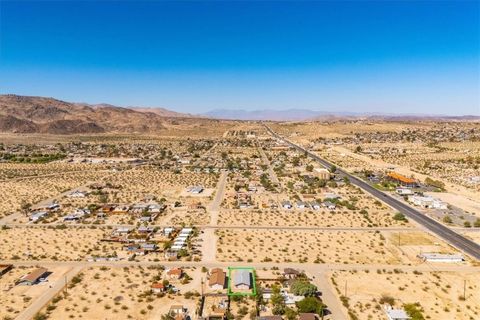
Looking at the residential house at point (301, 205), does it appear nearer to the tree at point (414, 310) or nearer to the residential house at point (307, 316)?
the tree at point (414, 310)

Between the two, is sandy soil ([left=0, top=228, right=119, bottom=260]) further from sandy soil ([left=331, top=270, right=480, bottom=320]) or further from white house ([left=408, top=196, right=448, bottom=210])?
white house ([left=408, top=196, right=448, bottom=210])

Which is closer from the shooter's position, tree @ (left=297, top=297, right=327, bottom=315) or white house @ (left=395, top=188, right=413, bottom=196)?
tree @ (left=297, top=297, right=327, bottom=315)

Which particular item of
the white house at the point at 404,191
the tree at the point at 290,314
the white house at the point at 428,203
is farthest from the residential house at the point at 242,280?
the white house at the point at 404,191

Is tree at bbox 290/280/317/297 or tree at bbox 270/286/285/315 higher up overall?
tree at bbox 290/280/317/297

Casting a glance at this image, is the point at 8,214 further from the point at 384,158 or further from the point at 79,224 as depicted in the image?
the point at 384,158

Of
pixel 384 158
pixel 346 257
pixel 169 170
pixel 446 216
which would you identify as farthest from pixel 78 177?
pixel 384 158

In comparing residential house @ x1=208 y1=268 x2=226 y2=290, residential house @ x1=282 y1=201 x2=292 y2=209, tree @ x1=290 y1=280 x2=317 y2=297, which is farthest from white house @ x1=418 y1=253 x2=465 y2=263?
residential house @ x1=282 y1=201 x2=292 y2=209

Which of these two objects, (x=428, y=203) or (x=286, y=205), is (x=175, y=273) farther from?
(x=428, y=203)
